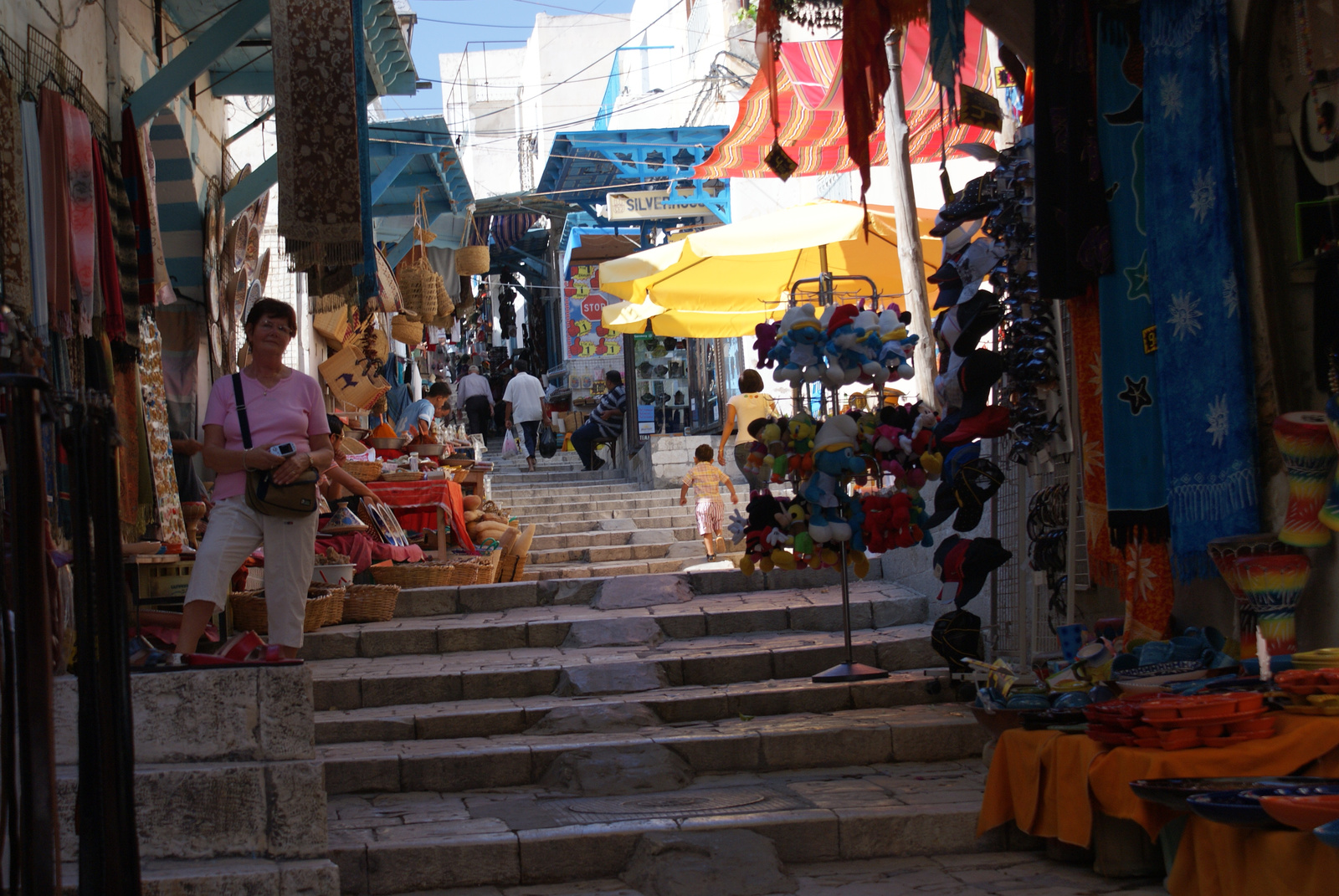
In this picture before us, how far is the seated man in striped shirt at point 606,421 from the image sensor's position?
1593 centimetres

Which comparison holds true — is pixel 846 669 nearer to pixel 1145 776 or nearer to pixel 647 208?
pixel 1145 776

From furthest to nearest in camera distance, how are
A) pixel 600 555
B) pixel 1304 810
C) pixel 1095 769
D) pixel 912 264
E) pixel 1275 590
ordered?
pixel 600 555, pixel 912 264, pixel 1275 590, pixel 1095 769, pixel 1304 810

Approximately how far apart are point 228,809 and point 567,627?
13.0 ft

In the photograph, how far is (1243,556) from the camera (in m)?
4.41

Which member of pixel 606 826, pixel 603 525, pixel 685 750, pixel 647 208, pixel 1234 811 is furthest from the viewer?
pixel 647 208

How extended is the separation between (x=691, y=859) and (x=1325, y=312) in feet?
10.0

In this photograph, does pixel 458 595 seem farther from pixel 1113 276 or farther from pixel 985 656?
pixel 1113 276

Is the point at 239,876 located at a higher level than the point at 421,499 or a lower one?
lower

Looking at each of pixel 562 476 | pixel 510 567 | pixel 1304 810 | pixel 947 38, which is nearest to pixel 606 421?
pixel 562 476

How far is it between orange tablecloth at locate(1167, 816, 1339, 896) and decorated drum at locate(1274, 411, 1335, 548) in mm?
1174

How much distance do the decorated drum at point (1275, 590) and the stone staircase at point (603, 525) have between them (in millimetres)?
5406

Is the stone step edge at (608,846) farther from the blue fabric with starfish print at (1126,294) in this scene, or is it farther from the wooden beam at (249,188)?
the wooden beam at (249,188)

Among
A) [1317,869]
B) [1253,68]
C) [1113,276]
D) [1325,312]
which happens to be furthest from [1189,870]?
[1253,68]

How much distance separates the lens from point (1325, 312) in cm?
445
